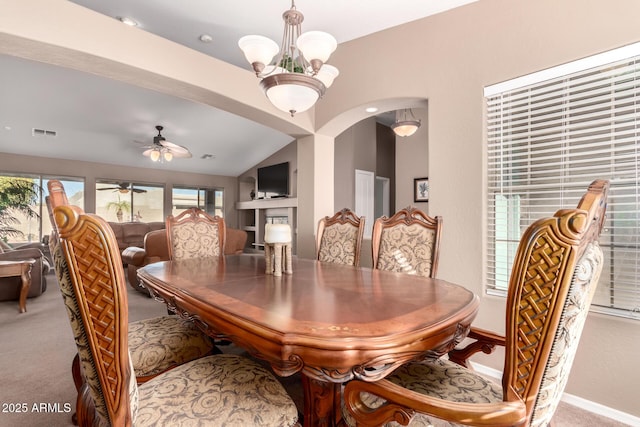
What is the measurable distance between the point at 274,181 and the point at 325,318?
23.2 feet

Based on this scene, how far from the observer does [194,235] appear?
107 inches

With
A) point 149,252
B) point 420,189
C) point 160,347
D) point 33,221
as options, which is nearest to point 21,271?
point 149,252

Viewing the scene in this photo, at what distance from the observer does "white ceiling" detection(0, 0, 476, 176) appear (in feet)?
8.57

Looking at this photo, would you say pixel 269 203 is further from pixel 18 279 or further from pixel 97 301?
pixel 97 301

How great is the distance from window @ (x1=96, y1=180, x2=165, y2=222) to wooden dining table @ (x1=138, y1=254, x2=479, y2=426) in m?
6.79

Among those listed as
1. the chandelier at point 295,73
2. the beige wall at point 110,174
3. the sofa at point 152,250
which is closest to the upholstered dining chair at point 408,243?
the chandelier at point 295,73

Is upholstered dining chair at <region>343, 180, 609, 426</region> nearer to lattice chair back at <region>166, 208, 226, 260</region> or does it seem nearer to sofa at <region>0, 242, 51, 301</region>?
lattice chair back at <region>166, 208, 226, 260</region>

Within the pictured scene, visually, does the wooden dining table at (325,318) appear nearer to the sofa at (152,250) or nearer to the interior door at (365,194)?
the sofa at (152,250)

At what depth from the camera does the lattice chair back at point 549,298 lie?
0.69m

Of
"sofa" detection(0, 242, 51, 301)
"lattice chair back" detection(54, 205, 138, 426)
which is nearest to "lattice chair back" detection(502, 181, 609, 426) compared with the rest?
"lattice chair back" detection(54, 205, 138, 426)

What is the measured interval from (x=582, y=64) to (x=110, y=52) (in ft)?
10.3

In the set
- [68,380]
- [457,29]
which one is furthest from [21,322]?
[457,29]

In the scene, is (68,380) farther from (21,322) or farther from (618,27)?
(618,27)

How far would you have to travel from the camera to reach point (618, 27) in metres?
1.76
